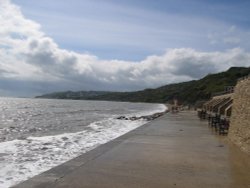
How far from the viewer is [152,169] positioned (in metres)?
11.6

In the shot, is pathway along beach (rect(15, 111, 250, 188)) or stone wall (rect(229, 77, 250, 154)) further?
stone wall (rect(229, 77, 250, 154))

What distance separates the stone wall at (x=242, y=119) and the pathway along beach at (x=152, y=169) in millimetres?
626

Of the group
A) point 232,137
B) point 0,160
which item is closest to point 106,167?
point 0,160

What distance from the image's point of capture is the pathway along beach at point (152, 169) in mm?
9726

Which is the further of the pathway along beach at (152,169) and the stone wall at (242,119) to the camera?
the stone wall at (242,119)

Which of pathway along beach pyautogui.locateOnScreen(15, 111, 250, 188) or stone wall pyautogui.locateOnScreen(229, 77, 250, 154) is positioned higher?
stone wall pyautogui.locateOnScreen(229, 77, 250, 154)

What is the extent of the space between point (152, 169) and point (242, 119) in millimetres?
7896

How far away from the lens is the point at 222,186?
377 inches

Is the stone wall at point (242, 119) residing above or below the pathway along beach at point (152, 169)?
above

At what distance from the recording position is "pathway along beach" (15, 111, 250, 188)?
9726mm

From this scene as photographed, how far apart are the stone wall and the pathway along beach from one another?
0.63m

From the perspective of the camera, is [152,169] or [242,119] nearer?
[152,169]

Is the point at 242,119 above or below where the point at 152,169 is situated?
above

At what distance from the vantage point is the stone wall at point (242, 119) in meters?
16.1
